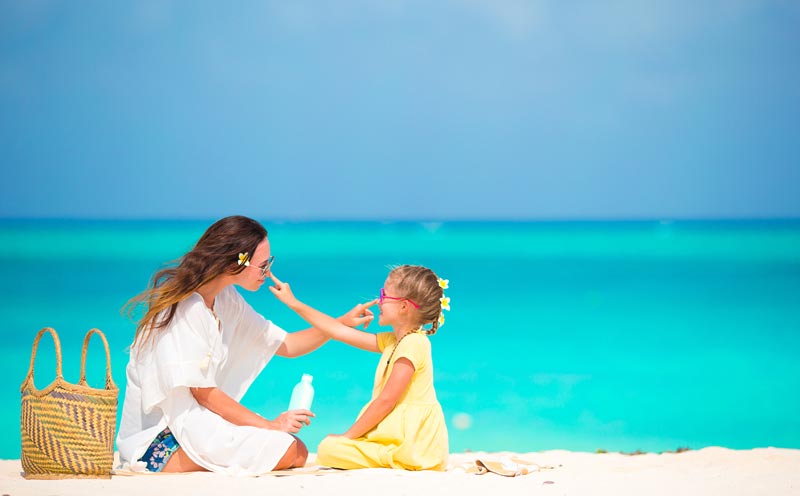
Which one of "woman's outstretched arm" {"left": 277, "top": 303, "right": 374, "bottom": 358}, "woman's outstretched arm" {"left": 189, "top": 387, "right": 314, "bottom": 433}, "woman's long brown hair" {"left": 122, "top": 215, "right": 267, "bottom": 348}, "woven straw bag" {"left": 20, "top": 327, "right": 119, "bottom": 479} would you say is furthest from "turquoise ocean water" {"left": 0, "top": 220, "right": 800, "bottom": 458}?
"woven straw bag" {"left": 20, "top": 327, "right": 119, "bottom": 479}

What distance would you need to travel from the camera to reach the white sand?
163 inches

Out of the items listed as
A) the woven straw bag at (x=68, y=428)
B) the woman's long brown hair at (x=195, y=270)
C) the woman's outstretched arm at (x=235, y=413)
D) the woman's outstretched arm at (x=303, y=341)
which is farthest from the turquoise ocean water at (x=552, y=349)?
the woven straw bag at (x=68, y=428)

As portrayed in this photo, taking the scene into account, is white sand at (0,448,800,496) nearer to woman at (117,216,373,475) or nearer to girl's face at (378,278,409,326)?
woman at (117,216,373,475)

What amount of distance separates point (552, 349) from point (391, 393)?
23.7ft

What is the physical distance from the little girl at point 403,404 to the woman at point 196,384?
26 centimetres

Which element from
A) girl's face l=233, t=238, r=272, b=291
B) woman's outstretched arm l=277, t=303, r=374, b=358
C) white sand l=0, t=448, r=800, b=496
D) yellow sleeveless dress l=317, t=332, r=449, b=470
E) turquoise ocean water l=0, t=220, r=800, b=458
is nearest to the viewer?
white sand l=0, t=448, r=800, b=496

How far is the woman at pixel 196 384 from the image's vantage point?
14.8 ft

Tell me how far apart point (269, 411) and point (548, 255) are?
21754mm

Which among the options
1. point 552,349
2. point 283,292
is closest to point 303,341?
point 283,292

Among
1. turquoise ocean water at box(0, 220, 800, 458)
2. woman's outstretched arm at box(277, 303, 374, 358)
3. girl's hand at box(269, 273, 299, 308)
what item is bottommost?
woman's outstretched arm at box(277, 303, 374, 358)

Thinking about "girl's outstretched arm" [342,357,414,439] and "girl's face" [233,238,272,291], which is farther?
"girl's face" [233,238,272,291]

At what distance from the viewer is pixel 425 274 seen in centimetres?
470

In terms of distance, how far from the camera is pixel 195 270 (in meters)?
4.61

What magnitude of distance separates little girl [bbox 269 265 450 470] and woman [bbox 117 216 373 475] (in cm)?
26
